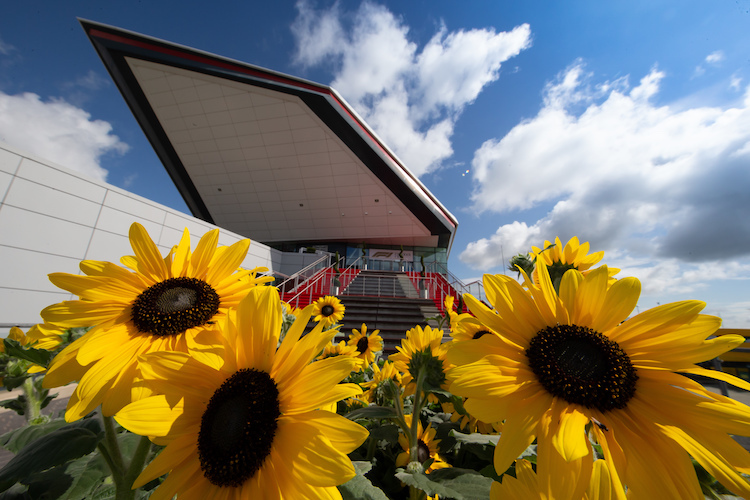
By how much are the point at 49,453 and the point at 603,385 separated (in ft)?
4.15

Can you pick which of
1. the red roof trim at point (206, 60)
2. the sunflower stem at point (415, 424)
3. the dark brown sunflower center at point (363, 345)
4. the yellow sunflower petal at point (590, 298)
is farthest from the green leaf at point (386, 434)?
the red roof trim at point (206, 60)

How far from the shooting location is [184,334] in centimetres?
82

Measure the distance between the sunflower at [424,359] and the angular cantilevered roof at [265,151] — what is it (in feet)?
66.7

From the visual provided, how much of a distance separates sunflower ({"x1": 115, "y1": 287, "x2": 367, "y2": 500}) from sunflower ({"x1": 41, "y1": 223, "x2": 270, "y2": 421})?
0.35ft

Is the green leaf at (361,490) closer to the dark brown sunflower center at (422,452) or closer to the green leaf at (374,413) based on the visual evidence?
the green leaf at (374,413)

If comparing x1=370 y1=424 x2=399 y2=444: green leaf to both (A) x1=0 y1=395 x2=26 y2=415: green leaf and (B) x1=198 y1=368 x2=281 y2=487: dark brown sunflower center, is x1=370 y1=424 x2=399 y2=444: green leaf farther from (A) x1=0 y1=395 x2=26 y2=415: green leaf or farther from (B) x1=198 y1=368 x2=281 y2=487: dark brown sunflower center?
(A) x1=0 y1=395 x2=26 y2=415: green leaf

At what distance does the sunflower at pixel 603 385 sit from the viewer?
1.87 feet

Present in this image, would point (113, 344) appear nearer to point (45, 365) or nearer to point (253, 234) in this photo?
point (45, 365)

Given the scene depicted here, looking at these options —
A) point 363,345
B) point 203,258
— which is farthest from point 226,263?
point 363,345

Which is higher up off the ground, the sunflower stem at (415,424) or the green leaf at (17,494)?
the sunflower stem at (415,424)

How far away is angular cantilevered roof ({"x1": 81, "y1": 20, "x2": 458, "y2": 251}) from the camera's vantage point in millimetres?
18797

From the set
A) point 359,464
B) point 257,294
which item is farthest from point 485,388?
point 257,294

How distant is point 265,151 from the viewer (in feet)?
70.5

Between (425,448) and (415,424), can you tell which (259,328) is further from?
(425,448)
